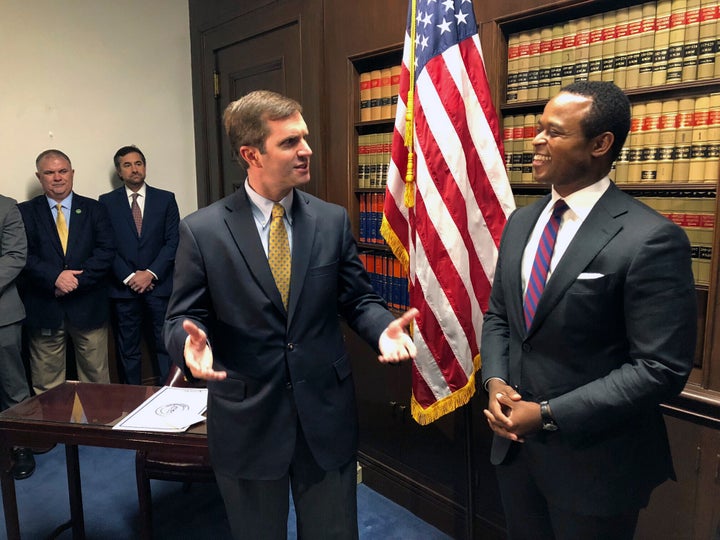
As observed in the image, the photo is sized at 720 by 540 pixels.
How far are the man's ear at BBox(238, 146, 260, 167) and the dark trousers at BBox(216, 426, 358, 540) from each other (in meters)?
0.67

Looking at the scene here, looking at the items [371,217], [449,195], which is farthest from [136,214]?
[449,195]

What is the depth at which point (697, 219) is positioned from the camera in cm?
175

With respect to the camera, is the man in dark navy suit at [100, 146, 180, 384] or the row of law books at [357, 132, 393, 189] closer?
the row of law books at [357, 132, 393, 189]

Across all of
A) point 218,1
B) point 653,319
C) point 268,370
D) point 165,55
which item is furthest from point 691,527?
point 165,55

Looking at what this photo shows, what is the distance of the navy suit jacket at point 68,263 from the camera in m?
3.20

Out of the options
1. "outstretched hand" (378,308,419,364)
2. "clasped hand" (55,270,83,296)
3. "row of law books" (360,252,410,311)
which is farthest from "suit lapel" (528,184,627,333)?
"clasped hand" (55,270,83,296)

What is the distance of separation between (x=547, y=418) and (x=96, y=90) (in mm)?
3469

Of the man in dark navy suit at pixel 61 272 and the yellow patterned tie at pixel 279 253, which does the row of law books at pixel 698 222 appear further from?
the man in dark navy suit at pixel 61 272

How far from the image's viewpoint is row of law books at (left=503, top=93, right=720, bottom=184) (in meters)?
1.70

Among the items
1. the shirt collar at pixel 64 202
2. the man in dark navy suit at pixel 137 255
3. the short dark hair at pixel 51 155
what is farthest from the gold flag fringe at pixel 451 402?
the short dark hair at pixel 51 155

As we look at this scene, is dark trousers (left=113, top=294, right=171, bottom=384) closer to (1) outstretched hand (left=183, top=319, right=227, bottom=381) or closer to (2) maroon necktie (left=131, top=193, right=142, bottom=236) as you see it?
(2) maroon necktie (left=131, top=193, right=142, bottom=236)

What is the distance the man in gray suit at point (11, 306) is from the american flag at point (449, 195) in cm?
218

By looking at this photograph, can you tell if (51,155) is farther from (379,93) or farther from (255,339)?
(255,339)

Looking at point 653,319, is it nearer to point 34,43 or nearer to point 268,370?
point 268,370
